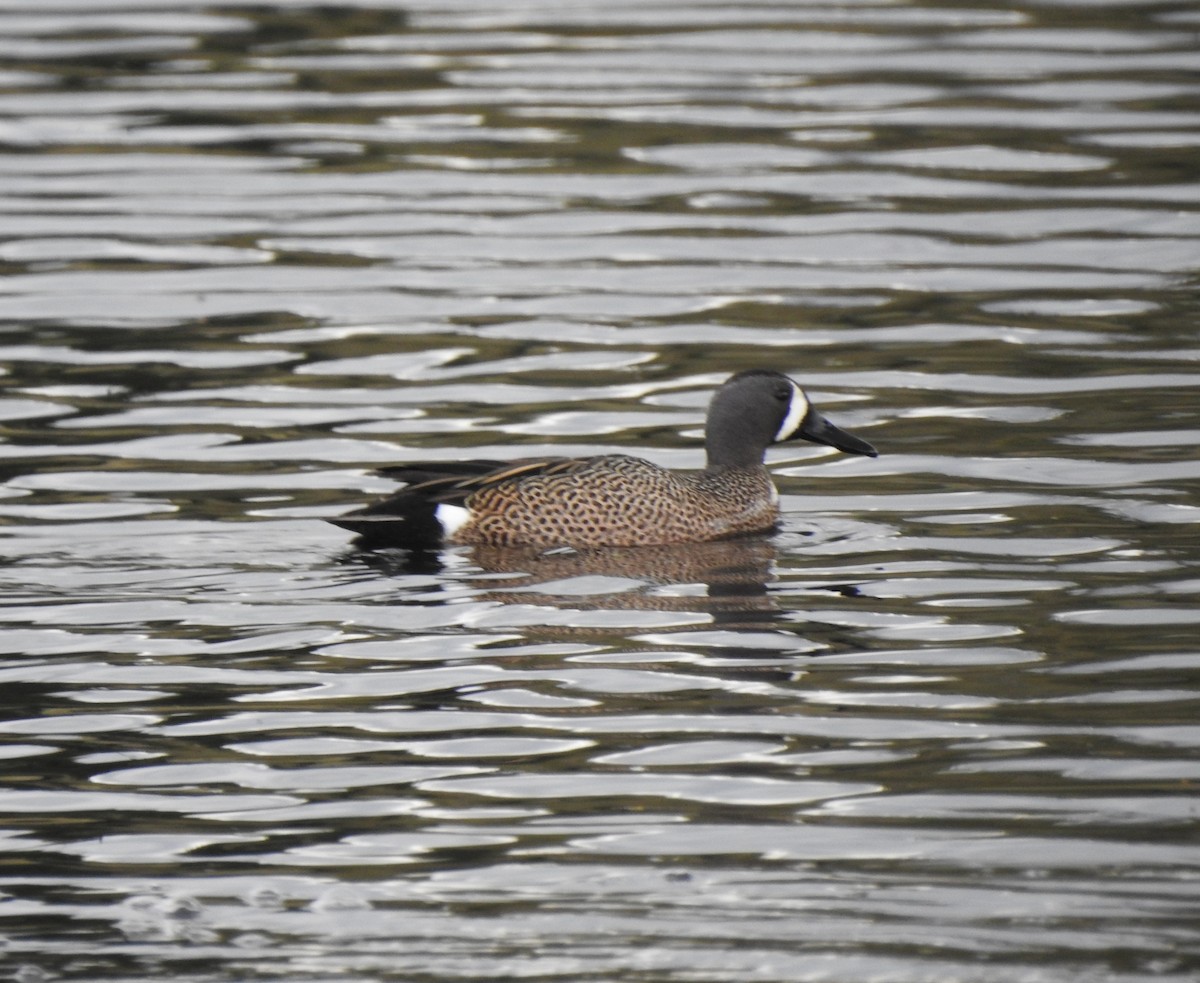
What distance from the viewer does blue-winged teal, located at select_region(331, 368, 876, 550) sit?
924 cm

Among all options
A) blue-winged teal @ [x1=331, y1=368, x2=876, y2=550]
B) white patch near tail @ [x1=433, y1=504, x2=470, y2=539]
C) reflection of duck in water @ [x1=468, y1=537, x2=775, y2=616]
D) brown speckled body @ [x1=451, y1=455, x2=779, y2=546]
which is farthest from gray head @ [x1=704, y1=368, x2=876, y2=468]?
white patch near tail @ [x1=433, y1=504, x2=470, y2=539]

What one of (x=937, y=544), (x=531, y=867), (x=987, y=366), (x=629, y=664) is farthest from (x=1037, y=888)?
(x=987, y=366)

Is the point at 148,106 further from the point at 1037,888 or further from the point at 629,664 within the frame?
the point at 1037,888

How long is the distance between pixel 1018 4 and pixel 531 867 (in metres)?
14.5

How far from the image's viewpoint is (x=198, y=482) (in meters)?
10.1

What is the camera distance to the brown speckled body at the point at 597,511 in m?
9.38

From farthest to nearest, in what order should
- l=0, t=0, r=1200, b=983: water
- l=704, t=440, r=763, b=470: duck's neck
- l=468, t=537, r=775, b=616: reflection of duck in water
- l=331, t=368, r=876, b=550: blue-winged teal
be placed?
l=704, t=440, r=763, b=470: duck's neck → l=331, t=368, r=876, b=550: blue-winged teal → l=468, t=537, r=775, b=616: reflection of duck in water → l=0, t=0, r=1200, b=983: water

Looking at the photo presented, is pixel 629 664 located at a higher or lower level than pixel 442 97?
lower

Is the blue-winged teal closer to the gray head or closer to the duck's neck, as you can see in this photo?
the duck's neck

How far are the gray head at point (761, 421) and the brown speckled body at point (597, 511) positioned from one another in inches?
17.5

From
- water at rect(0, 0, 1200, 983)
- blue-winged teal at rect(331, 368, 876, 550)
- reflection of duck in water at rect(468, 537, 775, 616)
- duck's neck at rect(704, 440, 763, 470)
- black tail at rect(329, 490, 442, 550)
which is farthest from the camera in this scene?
duck's neck at rect(704, 440, 763, 470)

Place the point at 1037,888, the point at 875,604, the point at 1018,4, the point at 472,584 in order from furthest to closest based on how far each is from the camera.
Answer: the point at 1018,4 < the point at 472,584 < the point at 875,604 < the point at 1037,888

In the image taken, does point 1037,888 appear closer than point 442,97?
Yes

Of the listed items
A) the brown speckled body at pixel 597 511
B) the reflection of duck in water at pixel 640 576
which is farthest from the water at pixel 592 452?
the brown speckled body at pixel 597 511
